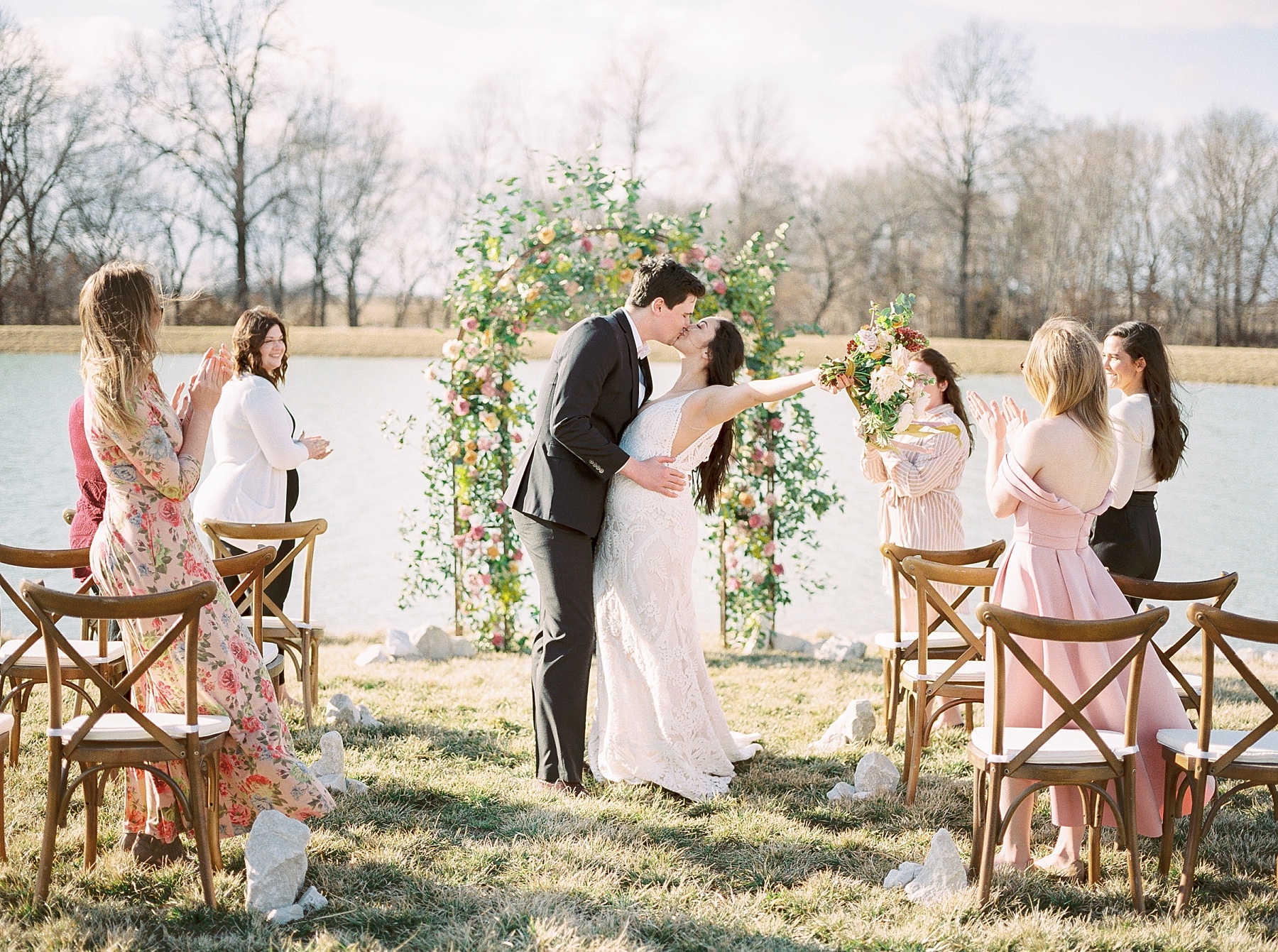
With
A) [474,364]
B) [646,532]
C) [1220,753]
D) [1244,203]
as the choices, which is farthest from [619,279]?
[1244,203]

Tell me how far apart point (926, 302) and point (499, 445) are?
23.9m

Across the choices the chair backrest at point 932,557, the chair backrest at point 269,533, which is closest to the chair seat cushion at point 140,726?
the chair backrest at point 269,533

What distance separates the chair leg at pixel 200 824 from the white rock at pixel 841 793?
2.46 m

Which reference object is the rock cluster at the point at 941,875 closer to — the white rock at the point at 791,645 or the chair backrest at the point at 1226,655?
the chair backrest at the point at 1226,655

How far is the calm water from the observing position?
10336 mm

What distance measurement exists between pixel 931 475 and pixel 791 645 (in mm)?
2765

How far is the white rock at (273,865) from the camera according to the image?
325 centimetres

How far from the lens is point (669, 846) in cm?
388

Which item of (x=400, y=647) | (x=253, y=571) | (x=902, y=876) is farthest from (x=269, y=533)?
(x=902, y=876)

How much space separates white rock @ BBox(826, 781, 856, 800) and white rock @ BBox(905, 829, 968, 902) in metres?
0.99

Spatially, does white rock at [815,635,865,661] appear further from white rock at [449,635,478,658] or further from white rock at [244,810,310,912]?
white rock at [244,810,310,912]

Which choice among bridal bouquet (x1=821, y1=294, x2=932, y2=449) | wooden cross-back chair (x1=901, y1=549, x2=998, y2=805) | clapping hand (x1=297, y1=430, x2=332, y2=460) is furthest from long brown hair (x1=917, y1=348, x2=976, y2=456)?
clapping hand (x1=297, y1=430, x2=332, y2=460)

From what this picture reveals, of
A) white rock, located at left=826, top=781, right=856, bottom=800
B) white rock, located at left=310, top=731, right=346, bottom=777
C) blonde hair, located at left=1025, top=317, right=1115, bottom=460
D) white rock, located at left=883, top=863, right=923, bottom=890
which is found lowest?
white rock, located at left=826, top=781, right=856, bottom=800

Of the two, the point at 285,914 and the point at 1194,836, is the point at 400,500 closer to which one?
the point at 285,914
